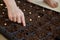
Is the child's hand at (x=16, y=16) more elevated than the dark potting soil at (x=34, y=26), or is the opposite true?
the child's hand at (x=16, y=16)

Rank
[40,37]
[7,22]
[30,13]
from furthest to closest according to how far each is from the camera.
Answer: [30,13] → [7,22] → [40,37]

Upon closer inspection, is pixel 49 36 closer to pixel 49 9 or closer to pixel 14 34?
pixel 14 34

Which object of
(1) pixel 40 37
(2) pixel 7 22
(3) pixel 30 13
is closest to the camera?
(1) pixel 40 37

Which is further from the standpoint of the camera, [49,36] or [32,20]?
[32,20]

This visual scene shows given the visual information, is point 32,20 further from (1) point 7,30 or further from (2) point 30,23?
(1) point 7,30

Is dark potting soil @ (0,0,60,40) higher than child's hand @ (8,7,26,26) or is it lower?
lower

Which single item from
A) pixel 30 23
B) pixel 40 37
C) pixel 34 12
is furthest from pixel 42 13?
pixel 40 37
